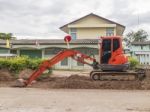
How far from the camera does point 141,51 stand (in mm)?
66438

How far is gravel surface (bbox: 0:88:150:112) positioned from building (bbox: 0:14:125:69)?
24.3 m

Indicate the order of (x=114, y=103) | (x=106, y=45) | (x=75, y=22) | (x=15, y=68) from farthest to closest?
(x=75, y=22)
(x=15, y=68)
(x=106, y=45)
(x=114, y=103)

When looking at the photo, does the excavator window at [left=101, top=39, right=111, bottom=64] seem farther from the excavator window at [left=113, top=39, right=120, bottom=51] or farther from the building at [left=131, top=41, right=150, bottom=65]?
the building at [left=131, top=41, right=150, bottom=65]

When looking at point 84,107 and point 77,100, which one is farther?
point 77,100

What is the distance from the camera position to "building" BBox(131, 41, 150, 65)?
211ft

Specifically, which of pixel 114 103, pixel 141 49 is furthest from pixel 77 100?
pixel 141 49

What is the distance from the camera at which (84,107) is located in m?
14.8

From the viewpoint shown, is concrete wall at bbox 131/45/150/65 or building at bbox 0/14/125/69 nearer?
building at bbox 0/14/125/69

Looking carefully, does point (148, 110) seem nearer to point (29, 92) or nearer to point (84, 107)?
point (84, 107)

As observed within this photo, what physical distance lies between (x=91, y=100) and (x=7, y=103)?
3.50 metres

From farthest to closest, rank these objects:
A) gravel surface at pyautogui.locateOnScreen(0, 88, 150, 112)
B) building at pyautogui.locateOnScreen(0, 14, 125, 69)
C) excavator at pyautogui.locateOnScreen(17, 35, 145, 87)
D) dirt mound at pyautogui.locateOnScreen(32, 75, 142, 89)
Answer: building at pyautogui.locateOnScreen(0, 14, 125, 69) < excavator at pyautogui.locateOnScreen(17, 35, 145, 87) < dirt mound at pyautogui.locateOnScreen(32, 75, 142, 89) < gravel surface at pyautogui.locateOnScreen(0, 88, 150, 112)

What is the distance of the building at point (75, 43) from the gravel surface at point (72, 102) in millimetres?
24314

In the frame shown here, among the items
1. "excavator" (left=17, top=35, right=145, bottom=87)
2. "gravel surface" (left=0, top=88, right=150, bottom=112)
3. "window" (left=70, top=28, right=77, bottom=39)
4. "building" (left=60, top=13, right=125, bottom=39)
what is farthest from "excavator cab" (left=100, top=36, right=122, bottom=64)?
"window" (left=70, top=28, right=77, bottom=39)

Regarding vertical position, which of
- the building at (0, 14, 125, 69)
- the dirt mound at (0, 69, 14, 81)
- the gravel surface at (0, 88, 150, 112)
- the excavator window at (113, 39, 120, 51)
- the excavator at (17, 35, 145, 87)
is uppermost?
the building at (0, 14, 125, 69)
